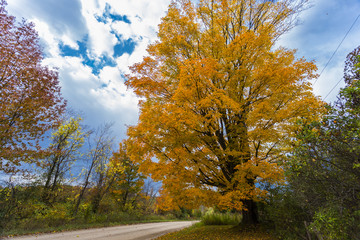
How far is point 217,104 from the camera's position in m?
6.90

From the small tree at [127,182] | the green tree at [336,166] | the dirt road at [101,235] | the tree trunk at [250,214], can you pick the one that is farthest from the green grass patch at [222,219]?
the green tree at [336,166]

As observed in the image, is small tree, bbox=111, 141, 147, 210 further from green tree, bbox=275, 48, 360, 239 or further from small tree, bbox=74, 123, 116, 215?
green tree, bbox=275, 48, 360, 239

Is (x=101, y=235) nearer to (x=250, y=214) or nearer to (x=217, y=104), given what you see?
(x=250, y=214)

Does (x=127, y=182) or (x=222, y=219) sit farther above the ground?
(x=127, y=182)

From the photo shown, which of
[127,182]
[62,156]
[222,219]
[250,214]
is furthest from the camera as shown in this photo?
[127,182]

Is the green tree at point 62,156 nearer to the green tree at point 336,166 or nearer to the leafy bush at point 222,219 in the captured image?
the leafy bush at point 222,219

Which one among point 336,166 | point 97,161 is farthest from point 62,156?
point 336,166

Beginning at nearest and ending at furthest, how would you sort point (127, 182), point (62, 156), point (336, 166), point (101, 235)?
point (336, 166)
point (101, 235)
point (62, 156)
point (127, 182)

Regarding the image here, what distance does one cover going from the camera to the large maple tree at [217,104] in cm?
636

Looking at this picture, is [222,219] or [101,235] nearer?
[101,235]

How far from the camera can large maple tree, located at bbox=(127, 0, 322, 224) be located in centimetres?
636

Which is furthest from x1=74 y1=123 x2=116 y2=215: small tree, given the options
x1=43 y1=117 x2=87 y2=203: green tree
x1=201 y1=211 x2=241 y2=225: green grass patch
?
x1=201 y1=211 x2=241 y2=225: green grass patch

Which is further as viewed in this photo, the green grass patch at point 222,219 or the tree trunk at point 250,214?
the green grass patch at point 222,219

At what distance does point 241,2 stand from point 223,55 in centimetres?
374
